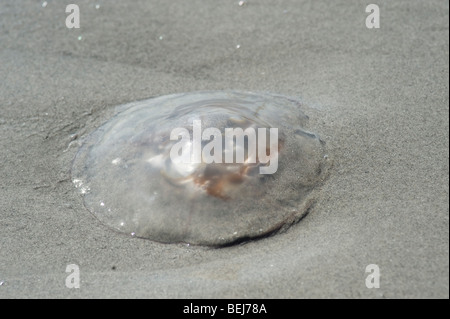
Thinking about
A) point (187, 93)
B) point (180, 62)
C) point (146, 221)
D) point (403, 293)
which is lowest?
point (403, 293)

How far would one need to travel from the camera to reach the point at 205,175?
2.90m

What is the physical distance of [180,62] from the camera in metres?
4.39

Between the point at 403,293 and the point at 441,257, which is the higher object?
the point at 441,257

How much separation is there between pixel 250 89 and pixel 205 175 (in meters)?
1.36

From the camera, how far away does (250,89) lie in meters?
4.05

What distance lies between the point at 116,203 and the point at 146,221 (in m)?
0.26

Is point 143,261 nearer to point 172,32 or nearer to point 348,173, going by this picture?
point 348,173

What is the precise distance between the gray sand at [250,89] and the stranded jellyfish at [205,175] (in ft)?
0.31

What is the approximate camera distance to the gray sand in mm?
2527

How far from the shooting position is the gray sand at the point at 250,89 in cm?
253

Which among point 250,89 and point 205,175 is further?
point 250,89

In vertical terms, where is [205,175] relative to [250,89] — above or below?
below

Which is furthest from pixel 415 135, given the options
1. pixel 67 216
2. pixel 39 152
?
pixel 39 152

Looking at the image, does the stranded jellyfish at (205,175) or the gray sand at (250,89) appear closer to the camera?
the gray sand at (250,89)
